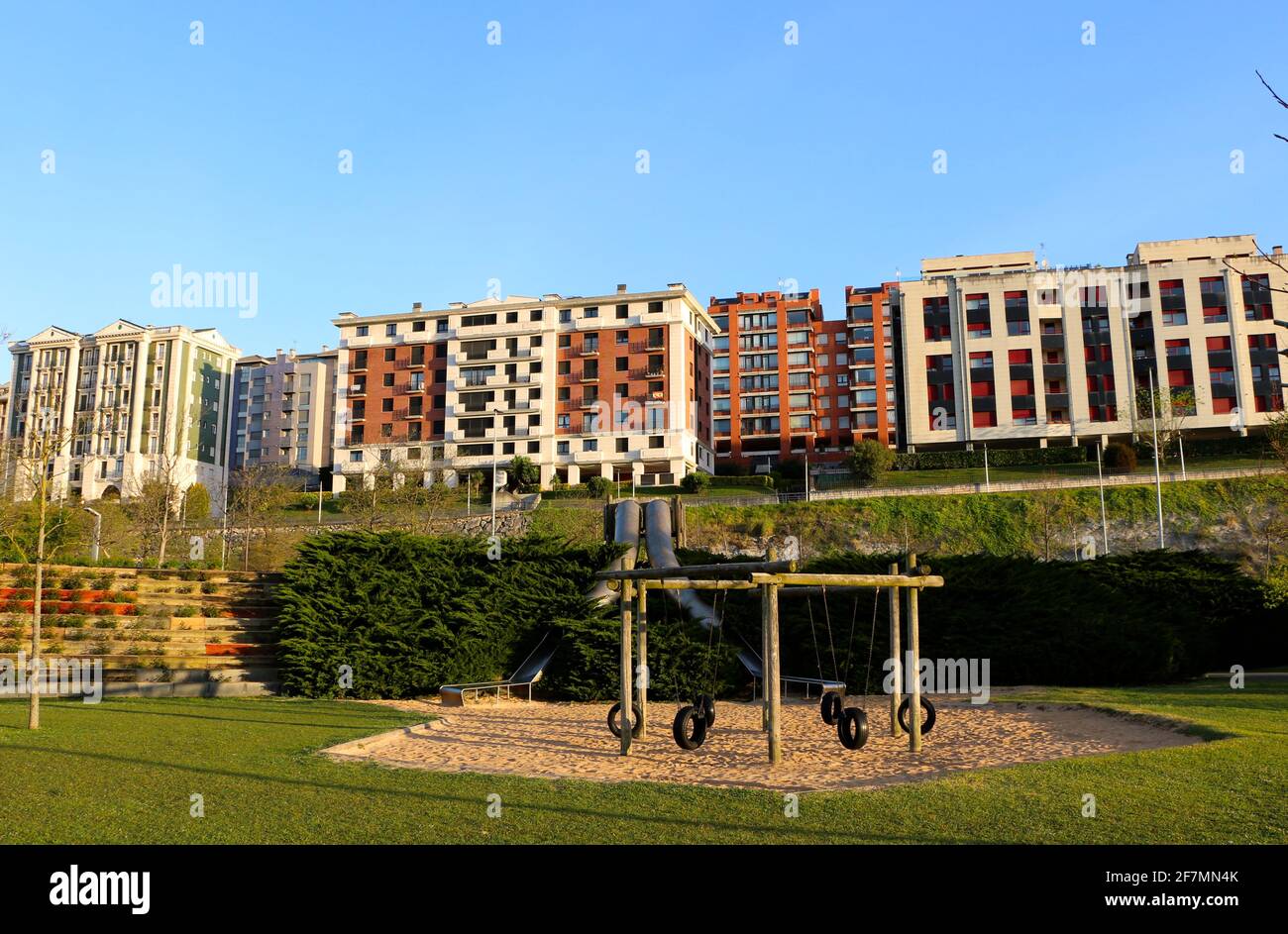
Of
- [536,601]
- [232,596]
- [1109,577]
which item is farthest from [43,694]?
[1109,577]

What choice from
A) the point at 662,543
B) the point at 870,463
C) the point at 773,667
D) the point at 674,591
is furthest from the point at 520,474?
the point at 773,667

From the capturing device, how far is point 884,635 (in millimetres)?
22281

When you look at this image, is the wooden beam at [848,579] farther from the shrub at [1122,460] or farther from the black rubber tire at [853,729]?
the shrub at [1122,460]

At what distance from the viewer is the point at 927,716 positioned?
47.9 ft

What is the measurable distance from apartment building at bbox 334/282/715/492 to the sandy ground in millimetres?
61884

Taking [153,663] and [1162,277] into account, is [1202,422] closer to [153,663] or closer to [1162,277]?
[1162,277]

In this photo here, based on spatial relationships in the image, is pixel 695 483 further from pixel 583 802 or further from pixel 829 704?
pixel 583 802

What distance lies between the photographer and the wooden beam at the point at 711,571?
1227cm

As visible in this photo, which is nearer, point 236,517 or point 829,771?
point 829,771

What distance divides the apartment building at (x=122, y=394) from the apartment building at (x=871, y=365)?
2936 inches

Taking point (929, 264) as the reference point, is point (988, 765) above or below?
below

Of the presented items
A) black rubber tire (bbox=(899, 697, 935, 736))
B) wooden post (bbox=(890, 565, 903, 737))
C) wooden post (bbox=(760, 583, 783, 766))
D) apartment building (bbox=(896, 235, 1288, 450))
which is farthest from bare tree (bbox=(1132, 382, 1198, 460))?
wooden post (bbox=(760, 583, 783, 766))

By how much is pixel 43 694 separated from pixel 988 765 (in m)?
20.4

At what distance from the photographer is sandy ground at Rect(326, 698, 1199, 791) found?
1145 centimetres
